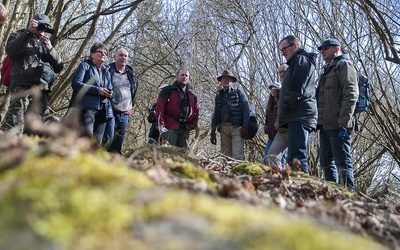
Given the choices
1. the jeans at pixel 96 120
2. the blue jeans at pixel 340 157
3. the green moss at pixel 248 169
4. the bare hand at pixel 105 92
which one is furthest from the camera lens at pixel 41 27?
the blue jeans at pixel 340 157

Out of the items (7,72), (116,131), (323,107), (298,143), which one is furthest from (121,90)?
(323,107)

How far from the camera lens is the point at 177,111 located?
25.3ft

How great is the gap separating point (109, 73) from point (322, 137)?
3298 mm

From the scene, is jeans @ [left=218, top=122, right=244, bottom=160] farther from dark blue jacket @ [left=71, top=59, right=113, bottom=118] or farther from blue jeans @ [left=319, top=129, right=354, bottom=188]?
dark blue jacket @ [left=71, top=59, right=113, bottom=118]

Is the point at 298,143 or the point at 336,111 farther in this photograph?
the point at 336,111

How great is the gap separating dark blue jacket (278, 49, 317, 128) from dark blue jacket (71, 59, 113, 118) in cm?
252

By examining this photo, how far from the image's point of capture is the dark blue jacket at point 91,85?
6082mm

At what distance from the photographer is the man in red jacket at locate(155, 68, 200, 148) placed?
25.0ft

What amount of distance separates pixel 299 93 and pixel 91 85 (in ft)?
9.30

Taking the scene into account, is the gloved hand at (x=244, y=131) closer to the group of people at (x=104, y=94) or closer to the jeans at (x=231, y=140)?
the jeans at (x=231, y=140)

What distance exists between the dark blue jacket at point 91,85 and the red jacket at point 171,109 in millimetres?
1257

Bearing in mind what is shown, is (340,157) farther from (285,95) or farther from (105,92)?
(105,92)

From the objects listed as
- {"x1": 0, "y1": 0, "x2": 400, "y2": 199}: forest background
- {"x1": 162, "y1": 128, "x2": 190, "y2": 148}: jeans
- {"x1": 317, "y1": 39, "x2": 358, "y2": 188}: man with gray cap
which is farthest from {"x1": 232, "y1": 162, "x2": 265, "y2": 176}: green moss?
{"x1": 0, "y1": 0, "x2": 400, "y2": 199}: forest background

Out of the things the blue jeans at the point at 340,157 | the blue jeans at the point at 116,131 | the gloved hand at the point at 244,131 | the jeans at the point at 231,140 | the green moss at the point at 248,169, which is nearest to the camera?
the green moss at the point at 248,169
